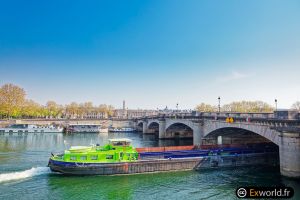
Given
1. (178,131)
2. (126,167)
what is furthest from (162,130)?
(126,167)

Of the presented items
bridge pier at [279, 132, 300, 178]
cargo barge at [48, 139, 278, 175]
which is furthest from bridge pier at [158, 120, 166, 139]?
bridge pier at [279, 132, 300, 178]

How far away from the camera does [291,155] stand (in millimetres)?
28312

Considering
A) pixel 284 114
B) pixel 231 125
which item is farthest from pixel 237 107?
pixel 284 114

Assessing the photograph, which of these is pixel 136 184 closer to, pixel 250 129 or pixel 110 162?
pixel 110 162

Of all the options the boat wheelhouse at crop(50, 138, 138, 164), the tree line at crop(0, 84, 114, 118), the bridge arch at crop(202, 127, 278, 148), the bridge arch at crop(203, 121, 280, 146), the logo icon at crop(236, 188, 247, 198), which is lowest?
the logo icon at crop(236, 188, 247, 198)

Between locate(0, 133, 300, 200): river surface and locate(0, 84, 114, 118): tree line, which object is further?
locate(0, 84, 114, 118): tree line

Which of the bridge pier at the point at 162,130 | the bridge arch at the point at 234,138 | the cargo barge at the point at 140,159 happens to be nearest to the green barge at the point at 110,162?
the cargo barge at the point at 140,159

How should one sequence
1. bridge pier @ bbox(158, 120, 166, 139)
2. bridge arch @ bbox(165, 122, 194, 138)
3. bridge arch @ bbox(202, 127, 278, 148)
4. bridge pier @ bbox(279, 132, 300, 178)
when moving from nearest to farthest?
bridge pier @ bbox(279, 132, 300, 178), bridge arch @ bbox(202, 127, 278, 148), bridge pier @ bbox(158, 120, 166, 139), bridge arch @ bbox(165, 122, 194, 138)

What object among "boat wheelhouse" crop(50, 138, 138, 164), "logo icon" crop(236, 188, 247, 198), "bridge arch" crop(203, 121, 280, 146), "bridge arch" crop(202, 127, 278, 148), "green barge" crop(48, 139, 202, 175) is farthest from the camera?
"bridge arch" crop(202, 127, 278, 148)

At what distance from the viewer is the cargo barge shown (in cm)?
3086

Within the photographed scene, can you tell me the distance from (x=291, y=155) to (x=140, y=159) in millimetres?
18999

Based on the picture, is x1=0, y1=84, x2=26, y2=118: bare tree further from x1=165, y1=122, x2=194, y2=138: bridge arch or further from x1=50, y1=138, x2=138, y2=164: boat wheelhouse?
x1=50, y1=138, x2=138, y2=164: boat wheelhouse

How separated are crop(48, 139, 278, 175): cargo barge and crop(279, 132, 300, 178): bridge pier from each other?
9275 millimetres

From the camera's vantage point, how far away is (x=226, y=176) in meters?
32.1
